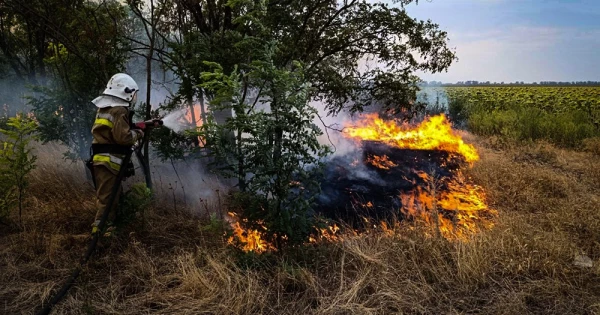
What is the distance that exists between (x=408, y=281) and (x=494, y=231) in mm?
1770

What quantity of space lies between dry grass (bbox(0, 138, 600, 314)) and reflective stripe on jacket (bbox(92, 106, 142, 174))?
92cm

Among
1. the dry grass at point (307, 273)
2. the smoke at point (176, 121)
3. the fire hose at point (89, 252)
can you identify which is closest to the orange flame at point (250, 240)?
the dry grass at point (307, 273)

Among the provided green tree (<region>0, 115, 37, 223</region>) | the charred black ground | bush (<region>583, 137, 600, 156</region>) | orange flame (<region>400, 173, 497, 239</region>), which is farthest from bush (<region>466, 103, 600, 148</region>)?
green tree (<region>0, 115, 37, 223</region>)

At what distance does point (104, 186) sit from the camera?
4.27 meters

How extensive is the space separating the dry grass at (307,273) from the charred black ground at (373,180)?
74.4 inches

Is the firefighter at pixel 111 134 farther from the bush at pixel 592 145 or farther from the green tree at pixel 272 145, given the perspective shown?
the bush at pixel 592 145

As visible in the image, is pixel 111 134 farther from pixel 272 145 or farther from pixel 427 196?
pixel 427 196

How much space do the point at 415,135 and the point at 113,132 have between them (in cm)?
1013

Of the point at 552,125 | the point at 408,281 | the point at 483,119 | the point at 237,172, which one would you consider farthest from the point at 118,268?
the point at 483,119

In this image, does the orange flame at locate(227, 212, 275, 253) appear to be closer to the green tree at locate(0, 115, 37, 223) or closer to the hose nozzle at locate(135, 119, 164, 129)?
the hose nozzle at locate(135, 119, 164, 129)

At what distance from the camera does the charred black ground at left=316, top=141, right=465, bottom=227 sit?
672 centimetres

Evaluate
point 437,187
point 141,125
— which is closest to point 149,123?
point 141,125

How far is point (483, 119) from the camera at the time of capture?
15.0 meters

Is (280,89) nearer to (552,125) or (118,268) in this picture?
(118,268)
